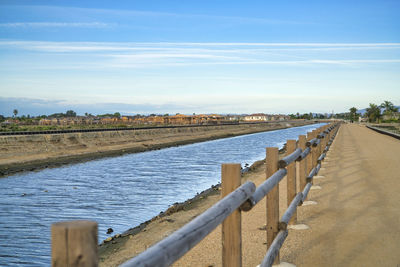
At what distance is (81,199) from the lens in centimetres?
1357

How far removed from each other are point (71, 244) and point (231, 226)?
1.93m

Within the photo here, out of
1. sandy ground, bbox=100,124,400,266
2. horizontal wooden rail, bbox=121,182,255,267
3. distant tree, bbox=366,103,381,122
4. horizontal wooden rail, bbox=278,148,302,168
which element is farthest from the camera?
distant tree, bbox=366,103,381,122

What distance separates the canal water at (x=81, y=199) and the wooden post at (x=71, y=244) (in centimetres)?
670

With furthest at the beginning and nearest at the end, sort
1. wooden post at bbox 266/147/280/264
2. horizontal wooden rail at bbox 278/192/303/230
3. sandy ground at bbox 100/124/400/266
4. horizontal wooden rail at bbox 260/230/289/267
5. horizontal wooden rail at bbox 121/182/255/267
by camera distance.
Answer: sandy ground at bbox 100/124/400/266 → horizontal wooden rail at bbox 278/192/303/230 → wooden post at bbox 266/147/280/264 → horizontal wooden rail at bbox 260/230/289/267 → horizontal wooden rail at bbox 121/182/255/267

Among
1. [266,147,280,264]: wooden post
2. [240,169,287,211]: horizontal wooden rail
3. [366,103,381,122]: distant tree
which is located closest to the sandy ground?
[266,147,280,264]: wooden post

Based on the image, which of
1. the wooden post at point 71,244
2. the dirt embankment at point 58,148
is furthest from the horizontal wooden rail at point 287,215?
the dirt embankment at point 58,148

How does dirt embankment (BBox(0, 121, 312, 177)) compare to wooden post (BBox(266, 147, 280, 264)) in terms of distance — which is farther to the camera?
dirt embankment (BBox(0, 121, 312, 177))

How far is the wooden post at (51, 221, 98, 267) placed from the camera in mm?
1367

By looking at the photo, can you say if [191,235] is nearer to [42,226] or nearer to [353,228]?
[353,228]

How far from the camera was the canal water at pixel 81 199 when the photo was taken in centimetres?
876

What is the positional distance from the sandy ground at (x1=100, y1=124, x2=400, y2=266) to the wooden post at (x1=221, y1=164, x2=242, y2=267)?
219 centimetres

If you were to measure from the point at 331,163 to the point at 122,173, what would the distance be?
10241mm

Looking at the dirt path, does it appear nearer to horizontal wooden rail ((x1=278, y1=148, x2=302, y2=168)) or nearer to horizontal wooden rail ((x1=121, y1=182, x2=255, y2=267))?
horizontal wooden rail ((x1=278, y1=148, x2=302, y2=168))

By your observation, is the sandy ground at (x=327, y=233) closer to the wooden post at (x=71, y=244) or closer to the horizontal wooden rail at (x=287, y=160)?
the horizontal wooden rail at (x=287, y=160)
